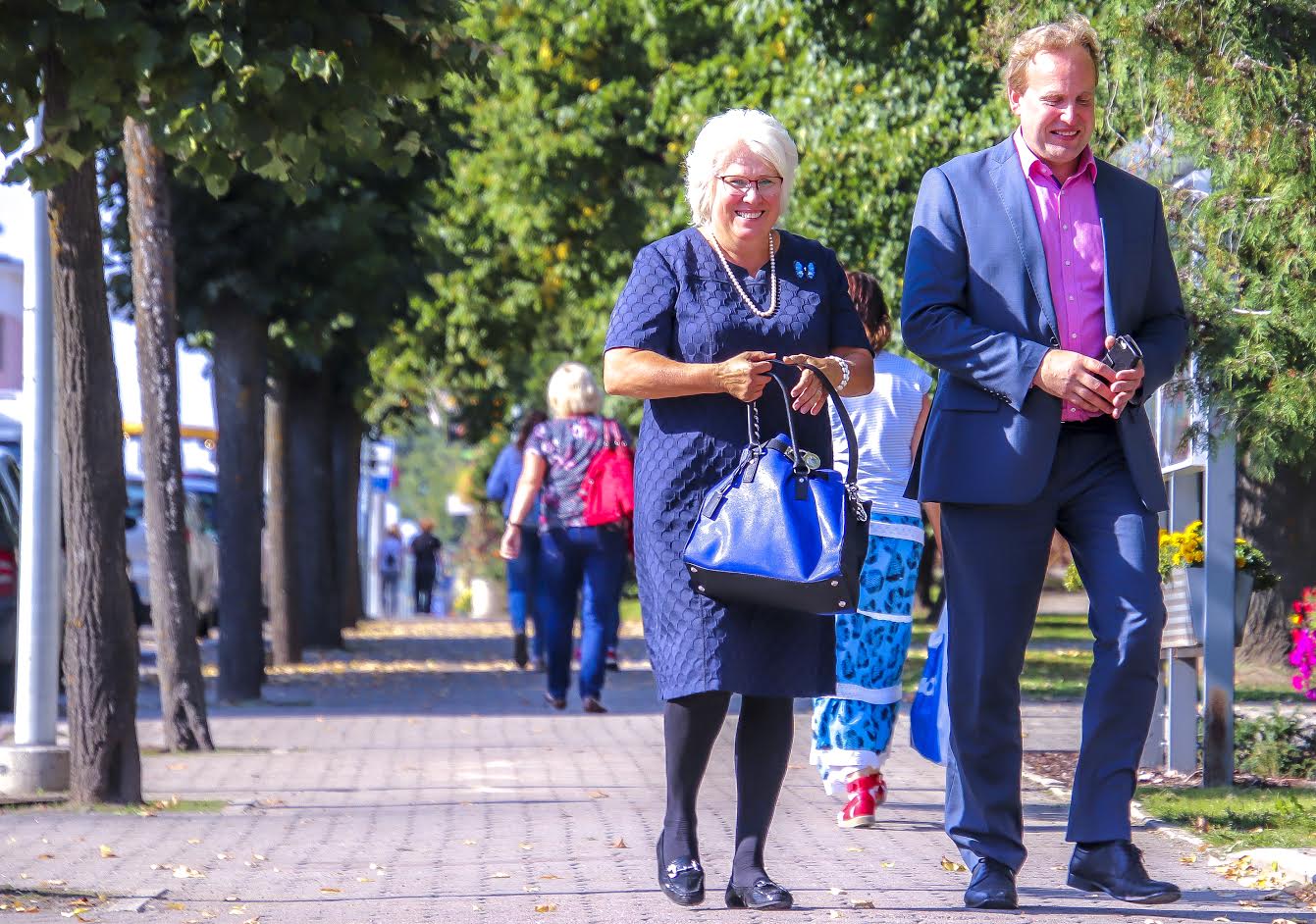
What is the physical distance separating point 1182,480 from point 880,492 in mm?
2143

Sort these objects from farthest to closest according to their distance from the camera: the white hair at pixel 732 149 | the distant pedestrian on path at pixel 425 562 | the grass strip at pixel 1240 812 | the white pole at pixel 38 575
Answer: the distant pedestrian on path at pixel 425 562
the white pole at pixel 38 575
the grass strip at pixel 1240 812
the white hair at pixel 732 149

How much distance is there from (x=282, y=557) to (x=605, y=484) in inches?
331

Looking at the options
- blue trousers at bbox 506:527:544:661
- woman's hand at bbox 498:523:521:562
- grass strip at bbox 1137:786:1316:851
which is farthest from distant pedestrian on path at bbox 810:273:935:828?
blue trousers at bbox 506:527:544:661

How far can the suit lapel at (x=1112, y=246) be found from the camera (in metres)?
5.20

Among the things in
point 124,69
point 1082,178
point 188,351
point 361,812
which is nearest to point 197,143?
point 124,69

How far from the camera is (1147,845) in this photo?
6.60 meters

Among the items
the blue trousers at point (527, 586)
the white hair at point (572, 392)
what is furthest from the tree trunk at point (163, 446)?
the blue trousers at point (527, 586)

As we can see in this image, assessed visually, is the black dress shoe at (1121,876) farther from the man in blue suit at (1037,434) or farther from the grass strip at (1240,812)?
the grass strip at (1240,812)

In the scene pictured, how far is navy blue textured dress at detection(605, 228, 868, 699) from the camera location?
530cm

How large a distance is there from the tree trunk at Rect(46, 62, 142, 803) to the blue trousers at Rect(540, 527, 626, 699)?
3612 mm

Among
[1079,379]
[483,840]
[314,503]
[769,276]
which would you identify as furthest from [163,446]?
[314,503]

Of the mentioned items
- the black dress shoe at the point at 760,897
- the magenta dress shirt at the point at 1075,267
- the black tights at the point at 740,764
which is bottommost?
the black dress shoe at the point at 760,897

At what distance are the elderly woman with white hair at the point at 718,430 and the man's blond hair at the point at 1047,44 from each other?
599 mm

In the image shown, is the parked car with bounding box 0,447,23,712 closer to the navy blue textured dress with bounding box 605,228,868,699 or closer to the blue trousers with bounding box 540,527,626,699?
the blue trousers with bounding box 540,527,626,699
